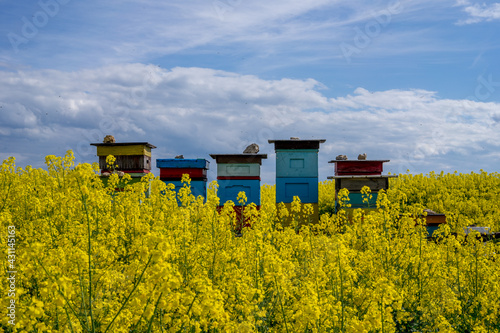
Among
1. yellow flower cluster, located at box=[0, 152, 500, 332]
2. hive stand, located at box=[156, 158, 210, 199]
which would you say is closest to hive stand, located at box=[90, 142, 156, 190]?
hive stand, located at box=[156, 158, 210, 199]

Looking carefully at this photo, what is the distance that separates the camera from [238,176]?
11102mm

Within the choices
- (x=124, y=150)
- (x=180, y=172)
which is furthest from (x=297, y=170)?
(x=124, y=150)

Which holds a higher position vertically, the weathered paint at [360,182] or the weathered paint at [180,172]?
the weathered paint at [180,172]

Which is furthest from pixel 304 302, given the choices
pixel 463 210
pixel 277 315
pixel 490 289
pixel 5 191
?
pixel 463 210

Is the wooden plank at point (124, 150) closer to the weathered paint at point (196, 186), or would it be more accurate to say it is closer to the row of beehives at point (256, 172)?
the row of beehives at point (256, 172)

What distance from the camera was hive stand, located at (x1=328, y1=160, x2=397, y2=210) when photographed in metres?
11.7

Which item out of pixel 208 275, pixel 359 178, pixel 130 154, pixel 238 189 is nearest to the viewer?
pixel 208 275

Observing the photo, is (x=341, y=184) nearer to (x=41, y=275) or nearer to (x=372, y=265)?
(x=372, y=265)

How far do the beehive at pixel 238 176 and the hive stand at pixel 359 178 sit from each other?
226 cm

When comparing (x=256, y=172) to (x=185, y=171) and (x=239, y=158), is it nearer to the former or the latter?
(x=239, y=158)

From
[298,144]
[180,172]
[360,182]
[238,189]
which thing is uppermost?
[298,144]

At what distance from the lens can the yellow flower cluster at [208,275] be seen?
130 inches

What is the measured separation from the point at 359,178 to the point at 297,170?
180 cm

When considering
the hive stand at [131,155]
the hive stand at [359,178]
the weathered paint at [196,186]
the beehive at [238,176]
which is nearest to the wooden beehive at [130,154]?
the hive stand at [131,155]
